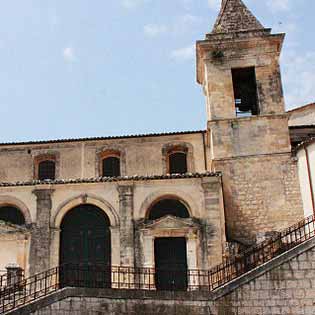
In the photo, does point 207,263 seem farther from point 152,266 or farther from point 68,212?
point 68,212

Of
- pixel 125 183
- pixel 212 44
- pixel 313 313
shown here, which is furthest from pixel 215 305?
pixel 212 44

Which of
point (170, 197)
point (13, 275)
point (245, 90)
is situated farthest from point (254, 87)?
point (13, 275)

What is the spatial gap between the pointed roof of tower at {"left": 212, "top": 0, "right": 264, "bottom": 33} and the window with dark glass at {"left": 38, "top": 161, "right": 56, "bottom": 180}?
403 inches

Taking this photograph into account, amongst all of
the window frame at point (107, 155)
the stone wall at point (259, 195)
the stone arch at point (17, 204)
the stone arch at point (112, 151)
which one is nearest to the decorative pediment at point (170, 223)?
the stone wall at point (259, 195)

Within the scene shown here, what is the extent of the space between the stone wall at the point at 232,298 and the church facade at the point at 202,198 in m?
4.98

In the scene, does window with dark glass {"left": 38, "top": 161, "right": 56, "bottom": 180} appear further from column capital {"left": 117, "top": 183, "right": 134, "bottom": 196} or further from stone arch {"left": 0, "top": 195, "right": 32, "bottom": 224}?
column capital {"left": 117, "top": 183, "right": 134, "bottom": 196}

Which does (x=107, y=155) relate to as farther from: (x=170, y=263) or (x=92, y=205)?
(x=170, y=263)

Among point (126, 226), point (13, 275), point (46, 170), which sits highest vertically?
point (46, 170)

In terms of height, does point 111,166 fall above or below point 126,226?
above

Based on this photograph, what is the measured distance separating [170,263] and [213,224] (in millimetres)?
2220

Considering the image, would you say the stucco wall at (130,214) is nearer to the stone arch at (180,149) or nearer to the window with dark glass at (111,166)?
the stone arch at (180,149)

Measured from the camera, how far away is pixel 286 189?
23.7 metres

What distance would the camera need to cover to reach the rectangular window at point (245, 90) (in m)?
26.5

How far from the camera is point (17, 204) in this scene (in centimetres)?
2317
